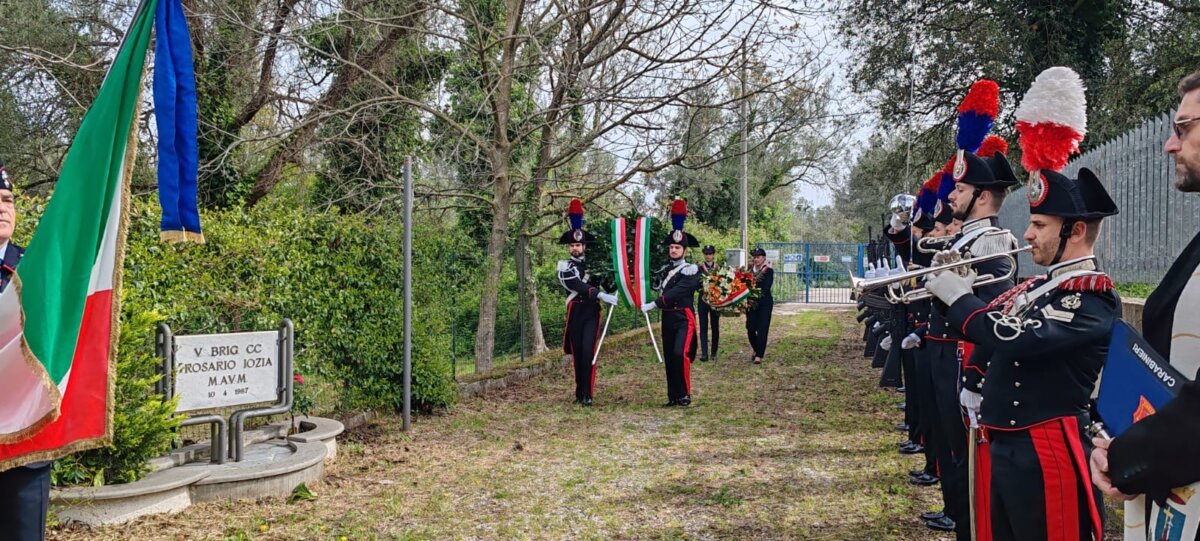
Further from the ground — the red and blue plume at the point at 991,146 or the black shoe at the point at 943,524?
the red and blue plume at the point at 991,146

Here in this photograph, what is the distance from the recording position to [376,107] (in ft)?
38.1

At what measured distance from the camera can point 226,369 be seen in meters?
5.67

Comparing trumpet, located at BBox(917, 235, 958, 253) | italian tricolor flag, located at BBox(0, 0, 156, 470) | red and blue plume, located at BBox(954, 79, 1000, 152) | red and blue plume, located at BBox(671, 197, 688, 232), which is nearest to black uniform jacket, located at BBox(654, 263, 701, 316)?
red and blue plume, located at BBox(671, 197, 688, 232)

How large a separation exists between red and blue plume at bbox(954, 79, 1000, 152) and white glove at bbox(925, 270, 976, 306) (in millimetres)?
1692

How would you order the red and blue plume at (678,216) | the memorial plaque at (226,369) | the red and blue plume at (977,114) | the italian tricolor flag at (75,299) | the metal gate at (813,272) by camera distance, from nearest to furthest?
the italian tricolor flag at (75,299) < the red and blue plume at (977,114) < the memorial plaque at (226,369) < the red and blue plume at (678,216) < the metal gate at (813,272)

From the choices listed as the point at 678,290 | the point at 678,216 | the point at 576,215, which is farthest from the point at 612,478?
the point at 576,215

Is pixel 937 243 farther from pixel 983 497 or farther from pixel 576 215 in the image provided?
pixel 576 215

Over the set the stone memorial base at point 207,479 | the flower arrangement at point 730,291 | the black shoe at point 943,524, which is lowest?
the black shoe at point 943,524

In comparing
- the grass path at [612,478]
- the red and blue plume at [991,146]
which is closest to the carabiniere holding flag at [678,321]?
the grass path at [612,478]

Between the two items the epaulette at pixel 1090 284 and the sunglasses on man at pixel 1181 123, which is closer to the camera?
the sunglasses on man at pixel 1181 123

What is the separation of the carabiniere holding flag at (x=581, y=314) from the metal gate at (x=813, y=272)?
2195 centimetres

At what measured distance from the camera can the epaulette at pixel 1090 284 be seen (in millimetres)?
2949

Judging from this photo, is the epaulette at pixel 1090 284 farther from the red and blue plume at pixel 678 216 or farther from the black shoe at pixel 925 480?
the red and blue plume at pixel 678 216

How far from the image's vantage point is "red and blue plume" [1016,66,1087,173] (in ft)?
11.2
